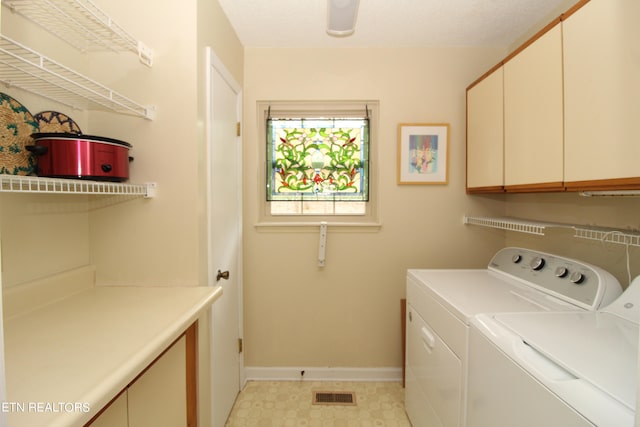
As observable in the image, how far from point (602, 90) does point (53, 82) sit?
78.0 inches

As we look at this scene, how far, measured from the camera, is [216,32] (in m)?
1.55

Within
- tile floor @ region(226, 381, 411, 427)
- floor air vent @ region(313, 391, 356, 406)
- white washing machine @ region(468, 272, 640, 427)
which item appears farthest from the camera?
floor air vent @ region(313, 391, 356, 406)

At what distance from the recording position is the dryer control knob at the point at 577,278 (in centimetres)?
123

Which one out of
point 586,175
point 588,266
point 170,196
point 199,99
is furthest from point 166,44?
point 588,266

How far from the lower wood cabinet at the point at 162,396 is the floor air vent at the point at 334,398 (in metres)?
0.94

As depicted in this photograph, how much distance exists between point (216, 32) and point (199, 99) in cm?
49

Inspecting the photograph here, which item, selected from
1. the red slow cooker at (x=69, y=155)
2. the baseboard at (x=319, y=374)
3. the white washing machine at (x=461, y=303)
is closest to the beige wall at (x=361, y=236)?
the baseboard at (x=319, y=374)

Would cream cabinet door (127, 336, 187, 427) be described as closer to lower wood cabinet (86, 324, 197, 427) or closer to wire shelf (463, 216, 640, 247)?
lower wood cabinet (86, 324, 197, 427)

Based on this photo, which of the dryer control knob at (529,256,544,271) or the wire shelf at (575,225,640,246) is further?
the dryer control knob at (529,256,544,271)

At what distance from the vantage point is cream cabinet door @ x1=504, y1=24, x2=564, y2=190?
1231 millimetres

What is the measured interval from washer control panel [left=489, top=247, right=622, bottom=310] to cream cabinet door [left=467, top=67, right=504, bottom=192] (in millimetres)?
444

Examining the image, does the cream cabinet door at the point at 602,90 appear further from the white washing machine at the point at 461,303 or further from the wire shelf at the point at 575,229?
the white washing machine at the point at 461,303

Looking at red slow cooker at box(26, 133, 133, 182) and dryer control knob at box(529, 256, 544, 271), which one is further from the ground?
red slow cooker at box(26, 133, 133, 182)

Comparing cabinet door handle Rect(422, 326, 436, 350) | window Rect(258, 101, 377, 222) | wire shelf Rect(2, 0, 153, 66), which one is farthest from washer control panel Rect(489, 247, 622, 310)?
wire shelf Rect(2, 0, 153, 66)
